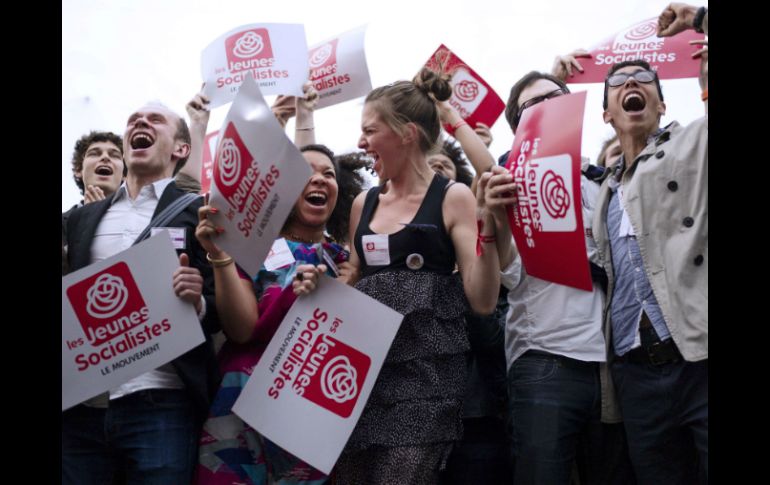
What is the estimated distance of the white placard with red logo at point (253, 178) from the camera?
8.20ft

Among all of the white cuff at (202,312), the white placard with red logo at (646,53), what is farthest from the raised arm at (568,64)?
the white cuff at (202,312)

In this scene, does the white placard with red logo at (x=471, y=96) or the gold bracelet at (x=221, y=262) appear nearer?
the gold bracelet at (x=221, y=262)

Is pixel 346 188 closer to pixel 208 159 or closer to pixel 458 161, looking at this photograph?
pixel 458 161

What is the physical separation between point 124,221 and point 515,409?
66.1 inches

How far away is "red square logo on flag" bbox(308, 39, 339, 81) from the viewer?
439 cm

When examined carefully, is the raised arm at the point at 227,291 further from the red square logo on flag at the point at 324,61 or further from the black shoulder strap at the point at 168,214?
the red square logo on flag at the point at 324,61

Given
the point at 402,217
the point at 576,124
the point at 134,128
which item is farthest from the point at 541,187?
the point at 134,128

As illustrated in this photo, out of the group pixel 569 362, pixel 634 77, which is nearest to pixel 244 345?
pixel 569 362

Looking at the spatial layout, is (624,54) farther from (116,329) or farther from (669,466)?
(116,329)

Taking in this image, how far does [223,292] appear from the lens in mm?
2719

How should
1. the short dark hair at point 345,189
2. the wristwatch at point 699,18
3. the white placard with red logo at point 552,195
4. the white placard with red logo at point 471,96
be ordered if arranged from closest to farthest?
the white placard with red logo at point 552,195 → the wristwatch at point 699,18 → the short dark hair at point 345,189 → the white placard with red logo at point 471,96

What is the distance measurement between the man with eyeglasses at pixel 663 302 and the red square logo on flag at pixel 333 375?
906 mm

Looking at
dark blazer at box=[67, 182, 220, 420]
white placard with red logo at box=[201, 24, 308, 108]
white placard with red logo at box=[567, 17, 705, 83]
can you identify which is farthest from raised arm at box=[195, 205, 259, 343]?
white placard with red logo at box=[567, 17, 705, 83]

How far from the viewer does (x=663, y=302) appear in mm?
2541
